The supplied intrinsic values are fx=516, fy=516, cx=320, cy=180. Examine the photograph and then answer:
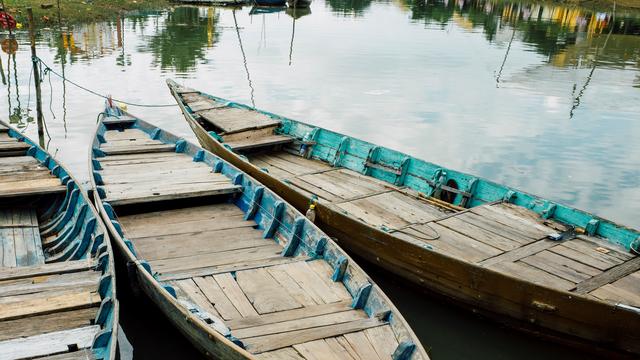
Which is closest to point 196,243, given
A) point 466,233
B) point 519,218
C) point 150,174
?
point 150,174

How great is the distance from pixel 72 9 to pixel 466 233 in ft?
128

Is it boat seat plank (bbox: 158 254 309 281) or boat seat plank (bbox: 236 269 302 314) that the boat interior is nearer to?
boat seat plank (bbox: 158 254 309 281)

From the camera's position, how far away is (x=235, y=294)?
6.87m

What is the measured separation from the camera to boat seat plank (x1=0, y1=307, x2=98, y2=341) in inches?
218

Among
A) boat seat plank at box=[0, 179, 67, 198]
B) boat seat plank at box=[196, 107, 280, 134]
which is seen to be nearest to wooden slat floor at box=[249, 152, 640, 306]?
boat seat plank at box=[196, 107, 280, 134]

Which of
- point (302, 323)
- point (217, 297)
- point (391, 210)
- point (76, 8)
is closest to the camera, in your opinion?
point (302, 323)

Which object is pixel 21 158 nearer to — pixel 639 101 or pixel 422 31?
pixel 639 101

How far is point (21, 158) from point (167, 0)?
49.8 meters

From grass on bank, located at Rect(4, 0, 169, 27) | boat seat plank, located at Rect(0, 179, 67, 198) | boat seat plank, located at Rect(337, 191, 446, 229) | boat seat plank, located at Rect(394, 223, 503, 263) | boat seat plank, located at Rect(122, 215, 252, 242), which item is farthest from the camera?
grass on bank, located at Rect(4, 0, 169, 27)

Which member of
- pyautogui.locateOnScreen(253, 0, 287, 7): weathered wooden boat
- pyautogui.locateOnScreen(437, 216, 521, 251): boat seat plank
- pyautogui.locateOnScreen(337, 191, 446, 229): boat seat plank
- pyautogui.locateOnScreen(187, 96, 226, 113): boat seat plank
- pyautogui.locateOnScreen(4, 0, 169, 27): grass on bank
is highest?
pyautogui.locateOnScreen(253, 0, 287, 7): weathered wooden boat

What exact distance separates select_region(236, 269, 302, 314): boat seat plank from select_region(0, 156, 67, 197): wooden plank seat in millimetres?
4067

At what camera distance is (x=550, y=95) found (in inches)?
928

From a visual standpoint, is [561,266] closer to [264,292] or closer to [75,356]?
[264,292]

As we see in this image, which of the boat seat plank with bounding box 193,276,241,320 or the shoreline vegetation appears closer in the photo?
the boat seat plank with bounding box 193,276,241,320
